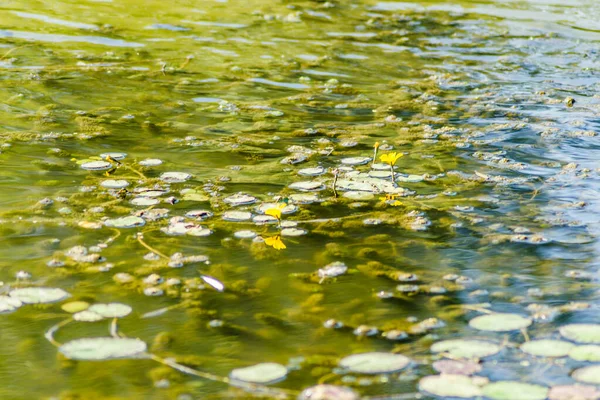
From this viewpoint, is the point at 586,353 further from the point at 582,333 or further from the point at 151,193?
the point at 151,193

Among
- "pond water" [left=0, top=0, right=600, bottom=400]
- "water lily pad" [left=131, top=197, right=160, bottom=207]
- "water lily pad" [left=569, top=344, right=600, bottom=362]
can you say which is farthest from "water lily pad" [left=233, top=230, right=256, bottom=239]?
"water lily pad" [left=569, top=344, right=600, bottom=362]

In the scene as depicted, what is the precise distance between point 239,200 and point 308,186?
13.9 inches

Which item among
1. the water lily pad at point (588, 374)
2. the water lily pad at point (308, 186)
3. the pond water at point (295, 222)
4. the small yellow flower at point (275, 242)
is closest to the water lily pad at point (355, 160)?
the pond water at point (295, 222)

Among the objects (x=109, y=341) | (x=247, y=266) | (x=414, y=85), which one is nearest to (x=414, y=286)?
(x=247, y=266)

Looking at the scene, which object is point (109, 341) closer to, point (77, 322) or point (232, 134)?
point (77, 322)

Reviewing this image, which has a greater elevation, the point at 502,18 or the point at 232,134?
the point at 502,18

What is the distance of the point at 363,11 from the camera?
8.13 metres

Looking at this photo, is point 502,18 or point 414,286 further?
point 502,18

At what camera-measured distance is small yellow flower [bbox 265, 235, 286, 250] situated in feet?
9.65

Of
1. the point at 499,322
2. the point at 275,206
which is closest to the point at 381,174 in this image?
the point at 275,206

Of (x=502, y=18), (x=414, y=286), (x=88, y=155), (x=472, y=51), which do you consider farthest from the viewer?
(x=502, y=18)

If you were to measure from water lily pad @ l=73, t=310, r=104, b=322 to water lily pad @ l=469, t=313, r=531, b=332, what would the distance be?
3.70ft

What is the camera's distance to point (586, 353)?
7.05ft

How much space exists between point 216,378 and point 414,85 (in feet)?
12.7
